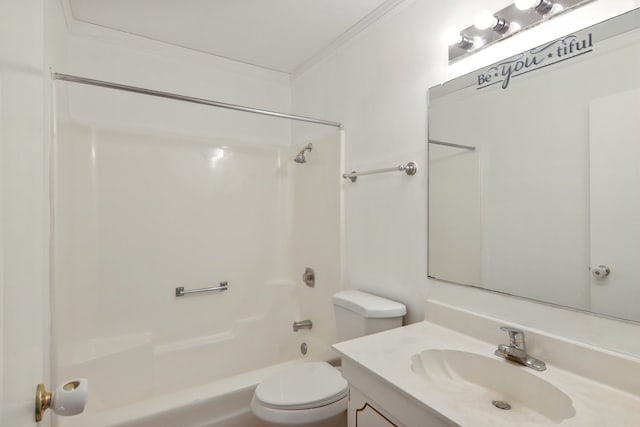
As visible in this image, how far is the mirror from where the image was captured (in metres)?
0.95

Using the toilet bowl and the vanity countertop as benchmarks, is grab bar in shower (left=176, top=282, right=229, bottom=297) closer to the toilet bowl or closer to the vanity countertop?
the toilet bowl

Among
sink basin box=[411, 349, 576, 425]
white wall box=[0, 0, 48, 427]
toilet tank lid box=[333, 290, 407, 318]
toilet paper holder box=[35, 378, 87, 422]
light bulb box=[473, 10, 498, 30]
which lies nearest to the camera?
white wall box=[0, 0, 48, 427]

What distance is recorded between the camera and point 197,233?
2332mm

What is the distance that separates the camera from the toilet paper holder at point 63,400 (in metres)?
0.66

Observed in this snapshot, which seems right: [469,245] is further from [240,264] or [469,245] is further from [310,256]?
[240,264]

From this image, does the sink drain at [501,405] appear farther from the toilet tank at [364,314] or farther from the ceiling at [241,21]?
the ceiling at [241,21]

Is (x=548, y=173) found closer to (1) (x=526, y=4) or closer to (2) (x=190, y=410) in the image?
(1) (x=526, y=4)

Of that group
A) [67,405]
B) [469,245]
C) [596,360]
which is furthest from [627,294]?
[67,405]

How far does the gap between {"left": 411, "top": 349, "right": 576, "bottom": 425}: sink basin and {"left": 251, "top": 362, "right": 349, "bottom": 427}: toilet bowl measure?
0.52m

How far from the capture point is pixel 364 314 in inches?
62.2

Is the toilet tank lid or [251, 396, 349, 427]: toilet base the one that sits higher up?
the toilet tank lid

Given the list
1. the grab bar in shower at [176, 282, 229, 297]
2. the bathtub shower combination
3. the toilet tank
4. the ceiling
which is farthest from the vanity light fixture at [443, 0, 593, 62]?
the grab bar in shower at [176, 282, 229, 297]

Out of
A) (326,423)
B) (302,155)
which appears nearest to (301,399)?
(326,423)

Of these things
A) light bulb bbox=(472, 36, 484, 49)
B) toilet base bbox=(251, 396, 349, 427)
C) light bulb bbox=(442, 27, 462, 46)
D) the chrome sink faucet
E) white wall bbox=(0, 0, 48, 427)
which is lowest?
toilet base bbox=(251, 396, 349, 427)
